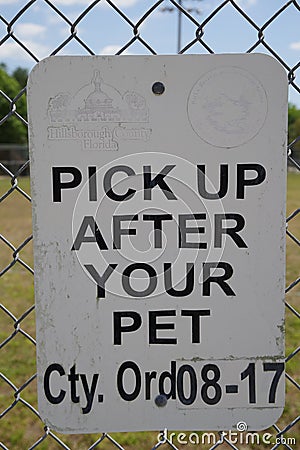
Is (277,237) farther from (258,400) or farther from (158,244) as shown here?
(258,400)

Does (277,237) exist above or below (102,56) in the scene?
below

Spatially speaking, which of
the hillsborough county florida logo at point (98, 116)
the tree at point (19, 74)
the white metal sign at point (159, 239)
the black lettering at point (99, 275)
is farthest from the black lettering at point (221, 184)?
the tree at point (19, 74)

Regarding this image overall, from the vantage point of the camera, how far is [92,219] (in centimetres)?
105

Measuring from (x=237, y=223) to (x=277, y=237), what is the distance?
0.09 m

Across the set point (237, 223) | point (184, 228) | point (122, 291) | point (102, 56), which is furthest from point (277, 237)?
point (102, 56)

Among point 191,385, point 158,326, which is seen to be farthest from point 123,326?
point 191,385

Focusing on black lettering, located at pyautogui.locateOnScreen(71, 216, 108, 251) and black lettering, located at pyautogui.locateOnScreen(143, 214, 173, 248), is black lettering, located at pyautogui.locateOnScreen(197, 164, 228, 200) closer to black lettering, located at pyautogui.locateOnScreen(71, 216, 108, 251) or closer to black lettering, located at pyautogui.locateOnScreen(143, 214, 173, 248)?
black lettering, located at pyautogui.locateOnScreen(143, 214, 173, 248)

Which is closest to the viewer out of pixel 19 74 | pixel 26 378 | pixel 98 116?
pixel 98 116

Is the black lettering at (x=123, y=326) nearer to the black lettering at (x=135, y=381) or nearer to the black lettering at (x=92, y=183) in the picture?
the black lettering at (x=135, y=381)

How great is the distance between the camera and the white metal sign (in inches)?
40.5

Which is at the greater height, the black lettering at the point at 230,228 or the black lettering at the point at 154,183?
the black lettering at the point at 154,183

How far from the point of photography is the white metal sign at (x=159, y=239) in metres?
1.03

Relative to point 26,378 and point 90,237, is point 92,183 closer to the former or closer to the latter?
point 90,237

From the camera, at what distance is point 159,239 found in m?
1.05
